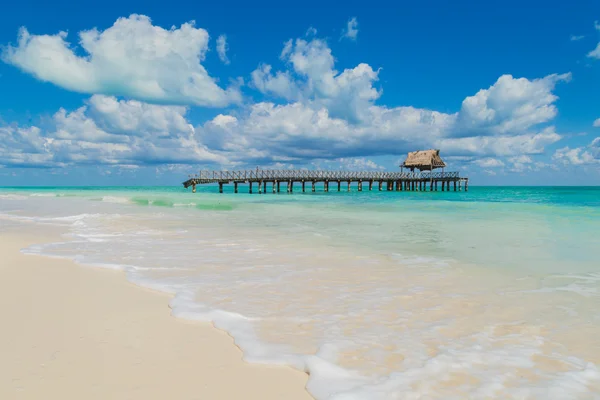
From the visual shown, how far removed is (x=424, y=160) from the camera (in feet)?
184

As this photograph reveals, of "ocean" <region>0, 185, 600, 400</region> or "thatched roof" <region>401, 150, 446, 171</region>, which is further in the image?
"thatched roof" <region>401, 150, 446, 171</region>

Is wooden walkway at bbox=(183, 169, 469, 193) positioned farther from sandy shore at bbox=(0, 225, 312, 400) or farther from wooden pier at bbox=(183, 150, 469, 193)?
sandy shore at bbox=(0, 225, 312, 400)

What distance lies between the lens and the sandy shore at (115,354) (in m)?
2.54

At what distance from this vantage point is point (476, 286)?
5.49 m

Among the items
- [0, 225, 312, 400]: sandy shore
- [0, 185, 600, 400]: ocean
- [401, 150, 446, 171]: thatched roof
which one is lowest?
[0, 185, 600, 400]: ocean

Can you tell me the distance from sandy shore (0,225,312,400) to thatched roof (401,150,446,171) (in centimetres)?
5526

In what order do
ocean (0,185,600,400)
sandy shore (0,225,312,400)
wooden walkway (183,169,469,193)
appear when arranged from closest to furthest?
1. sandy shore (0,225,312,400)
2. ocean (0,185,600,400)
3. wooden walkway (183,169,469,193)

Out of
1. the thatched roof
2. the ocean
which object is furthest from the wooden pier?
the ocean

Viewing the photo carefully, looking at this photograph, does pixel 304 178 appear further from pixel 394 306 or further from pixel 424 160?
pixel 394 306

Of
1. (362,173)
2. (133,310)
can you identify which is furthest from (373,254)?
(362,173)

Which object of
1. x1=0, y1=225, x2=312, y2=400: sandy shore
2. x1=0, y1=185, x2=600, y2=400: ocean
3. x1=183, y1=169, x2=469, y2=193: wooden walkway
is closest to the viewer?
x1=0, y1=225, x2=312, y2=400: sandy shore

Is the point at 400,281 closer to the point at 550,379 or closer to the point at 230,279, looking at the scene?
the point at 230,279

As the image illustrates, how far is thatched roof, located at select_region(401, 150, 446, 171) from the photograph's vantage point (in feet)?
184

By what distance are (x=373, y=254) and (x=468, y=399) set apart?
5.39 metres
